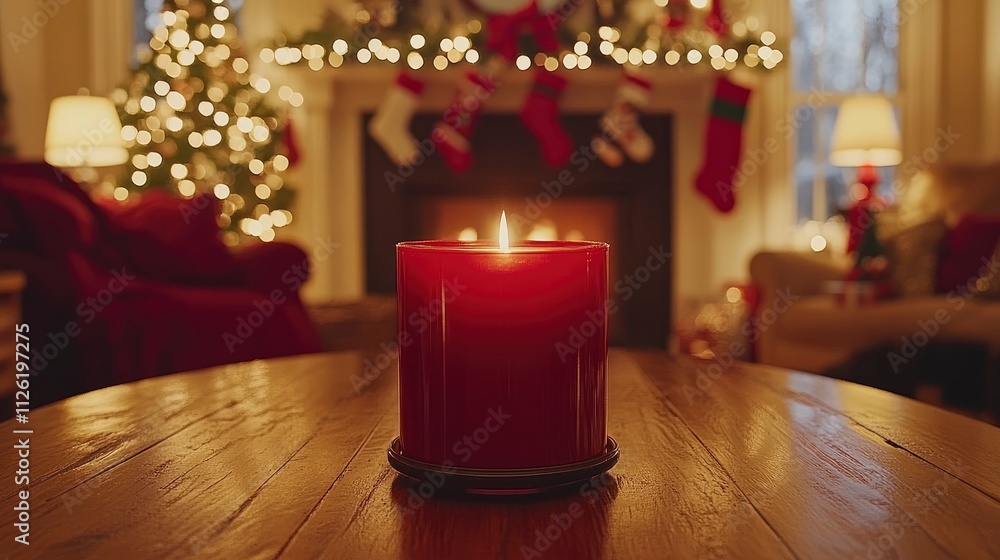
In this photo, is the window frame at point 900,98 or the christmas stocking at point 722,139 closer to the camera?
the christmas stocking at point 722,139

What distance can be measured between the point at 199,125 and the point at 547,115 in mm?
1516

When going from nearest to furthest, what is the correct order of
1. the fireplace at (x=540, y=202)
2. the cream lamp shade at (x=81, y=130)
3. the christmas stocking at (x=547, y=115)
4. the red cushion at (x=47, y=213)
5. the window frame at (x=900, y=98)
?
the red cushion at (x=47, y=213) < the cream lamp shade at (x=81, y=130) < the christmas stocking at (x=547, y=115) < the fireplace at (x=540, y=202) < the window frame at (x=900, y=98)

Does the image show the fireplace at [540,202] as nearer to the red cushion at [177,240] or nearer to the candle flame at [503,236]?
the red cushion at [177,240]

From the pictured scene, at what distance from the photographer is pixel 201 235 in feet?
8.48

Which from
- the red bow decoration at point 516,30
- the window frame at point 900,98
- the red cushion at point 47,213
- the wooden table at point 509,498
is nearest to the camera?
the wooden table at point 509,498

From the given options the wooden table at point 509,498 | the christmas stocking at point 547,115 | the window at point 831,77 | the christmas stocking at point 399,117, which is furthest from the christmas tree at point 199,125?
the wooden table at point 509,498

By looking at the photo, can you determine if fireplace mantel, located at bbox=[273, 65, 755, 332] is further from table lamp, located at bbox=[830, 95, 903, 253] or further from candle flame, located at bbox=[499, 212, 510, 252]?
candle flame, located at bbox=[499, 212, 510, 252]

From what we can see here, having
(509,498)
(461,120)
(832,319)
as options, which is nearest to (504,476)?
(509,498)

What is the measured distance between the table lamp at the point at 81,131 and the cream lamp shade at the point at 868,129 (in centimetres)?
296

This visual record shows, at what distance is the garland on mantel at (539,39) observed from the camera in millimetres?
3775

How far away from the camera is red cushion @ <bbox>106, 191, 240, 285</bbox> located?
239cm

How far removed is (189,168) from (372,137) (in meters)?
0.83

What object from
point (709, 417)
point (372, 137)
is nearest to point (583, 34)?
point (372, 137)

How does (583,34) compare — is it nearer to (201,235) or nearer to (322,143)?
(322,143)
